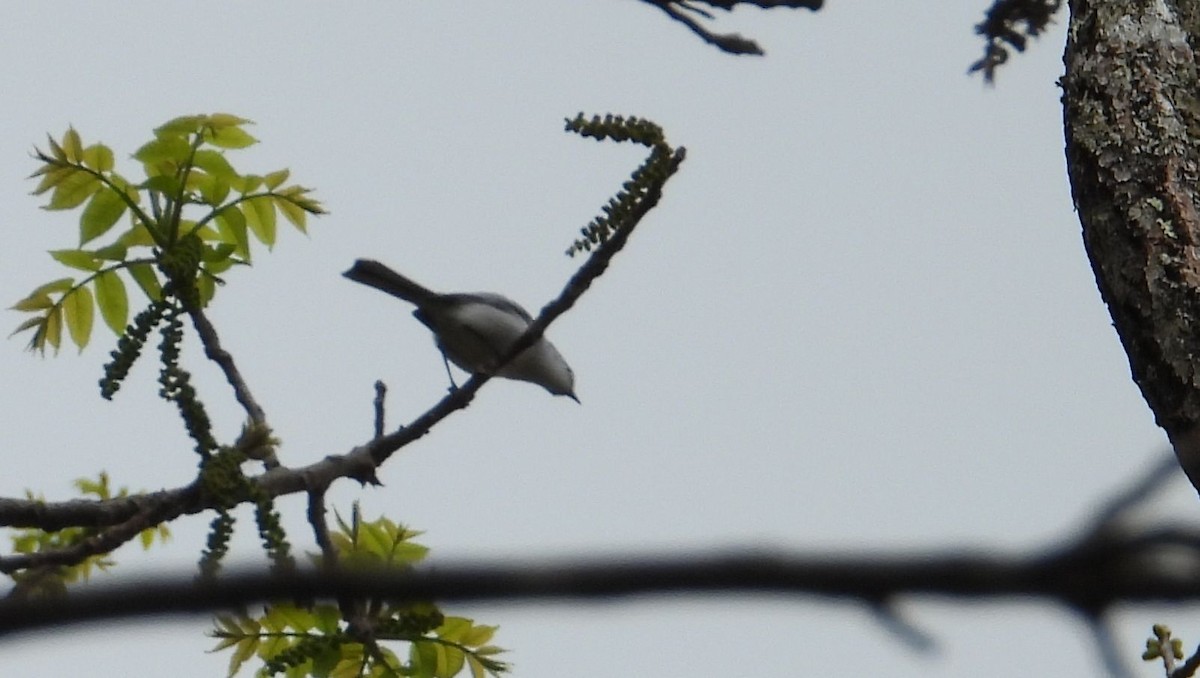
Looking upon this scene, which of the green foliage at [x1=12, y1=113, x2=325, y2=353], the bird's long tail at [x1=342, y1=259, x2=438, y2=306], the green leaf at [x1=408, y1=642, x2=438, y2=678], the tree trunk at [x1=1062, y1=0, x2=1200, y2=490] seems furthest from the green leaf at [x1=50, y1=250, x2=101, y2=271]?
the tree trunk at [x1=1062, y1=0, x2=1200, y2=490]

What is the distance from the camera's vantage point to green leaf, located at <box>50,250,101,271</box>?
3.70 meters

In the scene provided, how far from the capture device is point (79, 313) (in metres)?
3.75

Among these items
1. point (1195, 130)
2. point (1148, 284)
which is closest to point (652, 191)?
point (1148, 284)

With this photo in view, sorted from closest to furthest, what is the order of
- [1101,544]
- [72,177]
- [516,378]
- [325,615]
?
[1101,544] < [325,615] < [72,177] < [516,378]

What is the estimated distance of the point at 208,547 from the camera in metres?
2.76

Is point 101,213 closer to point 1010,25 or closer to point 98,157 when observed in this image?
point 98,157

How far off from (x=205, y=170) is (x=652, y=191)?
1.42m

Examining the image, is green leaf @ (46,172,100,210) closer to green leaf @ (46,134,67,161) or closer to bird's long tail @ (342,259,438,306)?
green leaf @ (46,134,67,161)

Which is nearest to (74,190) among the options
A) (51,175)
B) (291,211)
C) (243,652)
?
(51,175)

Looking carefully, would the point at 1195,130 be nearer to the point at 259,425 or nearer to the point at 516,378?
the point at 259,425

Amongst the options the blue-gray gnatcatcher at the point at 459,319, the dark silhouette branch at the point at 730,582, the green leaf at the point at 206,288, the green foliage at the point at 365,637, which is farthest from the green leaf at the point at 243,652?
the blue-gray gnatcatcher at the point at 459,319

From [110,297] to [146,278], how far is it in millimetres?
122

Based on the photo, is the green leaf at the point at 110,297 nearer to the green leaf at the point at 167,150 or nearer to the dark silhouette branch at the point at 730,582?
the green leaf at the point at 167,150

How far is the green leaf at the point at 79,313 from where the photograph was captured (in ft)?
12.3
